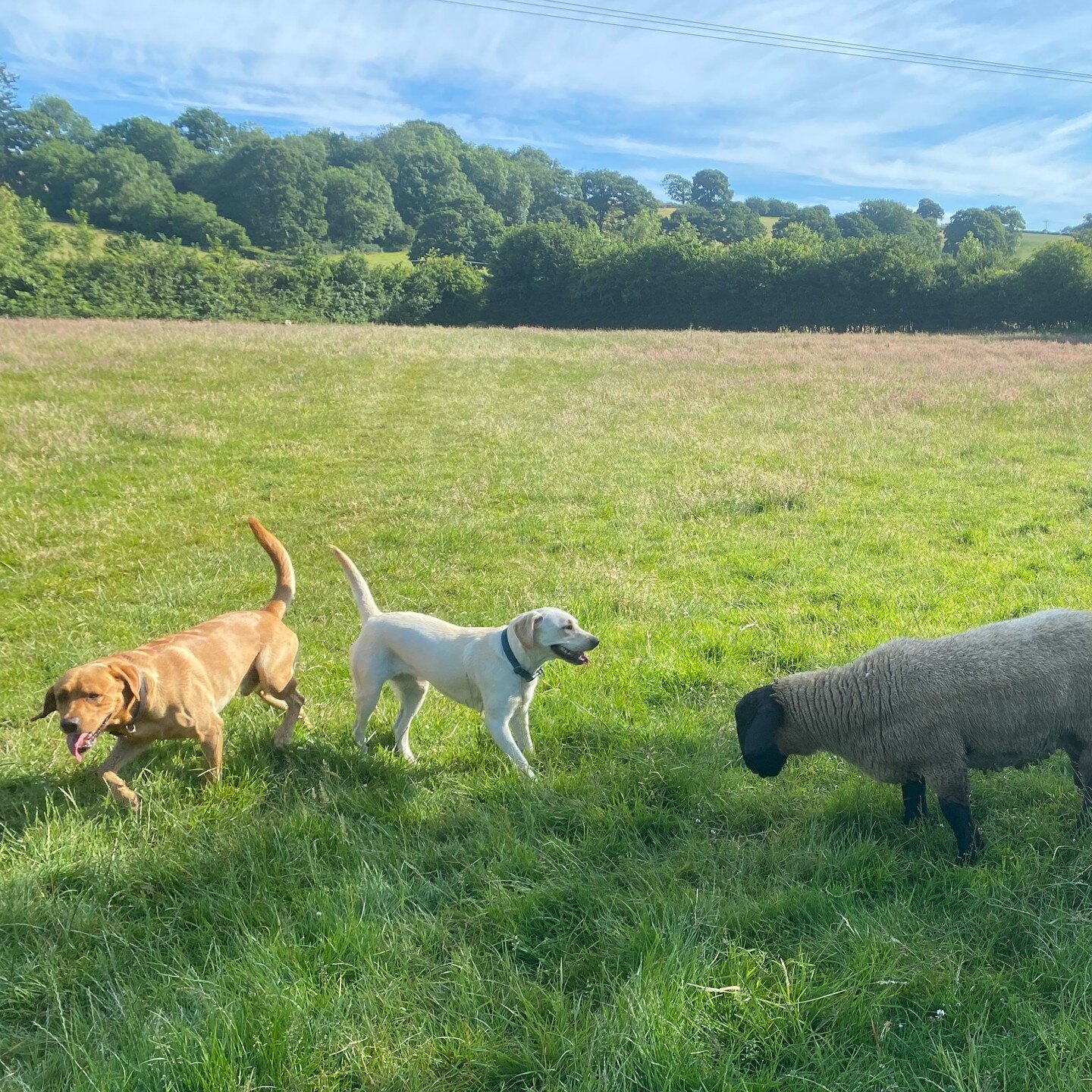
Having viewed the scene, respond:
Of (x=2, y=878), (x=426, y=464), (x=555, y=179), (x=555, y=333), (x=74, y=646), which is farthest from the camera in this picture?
(x=555, y=179)

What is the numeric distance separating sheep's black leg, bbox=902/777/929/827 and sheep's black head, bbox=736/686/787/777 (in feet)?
2.22

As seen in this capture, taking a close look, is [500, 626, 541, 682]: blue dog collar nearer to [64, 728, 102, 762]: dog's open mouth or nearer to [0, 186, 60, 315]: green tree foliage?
[64, 728, 102, 762]: dog's open mouth

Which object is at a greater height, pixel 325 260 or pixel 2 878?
pixel 325 260

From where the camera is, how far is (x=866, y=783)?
4289 millimetres

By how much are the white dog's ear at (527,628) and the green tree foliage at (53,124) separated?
12919 centimetres

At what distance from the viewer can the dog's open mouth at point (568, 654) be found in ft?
15.1

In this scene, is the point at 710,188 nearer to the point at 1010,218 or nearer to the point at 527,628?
the point at 1010,218

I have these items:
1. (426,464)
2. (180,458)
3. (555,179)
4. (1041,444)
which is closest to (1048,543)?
(1041,444)

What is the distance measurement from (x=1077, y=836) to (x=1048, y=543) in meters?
6.10

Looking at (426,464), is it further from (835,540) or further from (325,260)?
(325,260)

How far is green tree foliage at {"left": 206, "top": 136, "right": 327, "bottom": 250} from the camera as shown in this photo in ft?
321

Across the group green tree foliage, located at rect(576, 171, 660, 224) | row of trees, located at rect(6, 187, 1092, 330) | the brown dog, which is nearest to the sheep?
the brown dog

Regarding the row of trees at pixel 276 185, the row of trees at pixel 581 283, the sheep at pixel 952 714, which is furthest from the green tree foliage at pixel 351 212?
the sheep at pixel 952 714

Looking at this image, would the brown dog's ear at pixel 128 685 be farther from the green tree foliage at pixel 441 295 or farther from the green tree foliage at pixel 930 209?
the green tree foliage at pixel 930 209
